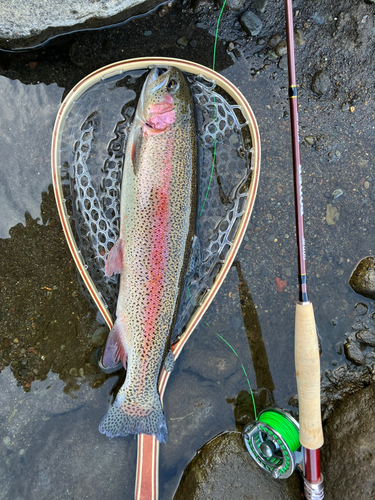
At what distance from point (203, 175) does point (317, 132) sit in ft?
3.27

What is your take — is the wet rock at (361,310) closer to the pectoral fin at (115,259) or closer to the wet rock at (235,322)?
the wet rock at (235,322)

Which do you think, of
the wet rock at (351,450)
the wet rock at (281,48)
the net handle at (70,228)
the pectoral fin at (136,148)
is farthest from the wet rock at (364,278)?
the pectoral fin at (136,148)

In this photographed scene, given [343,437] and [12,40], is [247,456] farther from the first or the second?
[12,40]

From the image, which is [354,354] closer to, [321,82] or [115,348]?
[115,348]

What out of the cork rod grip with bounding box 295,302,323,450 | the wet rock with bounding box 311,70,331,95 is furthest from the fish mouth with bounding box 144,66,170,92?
the cork rod grip with bounding box 295,302,323,450

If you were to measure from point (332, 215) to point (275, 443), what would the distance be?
169 cm

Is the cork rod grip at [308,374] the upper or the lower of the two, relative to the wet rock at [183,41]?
lower

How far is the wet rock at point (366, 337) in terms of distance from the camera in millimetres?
2760

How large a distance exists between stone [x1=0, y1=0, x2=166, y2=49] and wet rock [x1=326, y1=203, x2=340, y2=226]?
2.03 m

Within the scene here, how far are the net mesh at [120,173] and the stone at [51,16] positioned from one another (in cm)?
45

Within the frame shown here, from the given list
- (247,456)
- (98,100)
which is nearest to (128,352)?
(247,456)

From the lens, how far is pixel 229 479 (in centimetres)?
249

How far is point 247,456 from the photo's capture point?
2.55 metres

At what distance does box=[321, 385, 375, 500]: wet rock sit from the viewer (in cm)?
233
